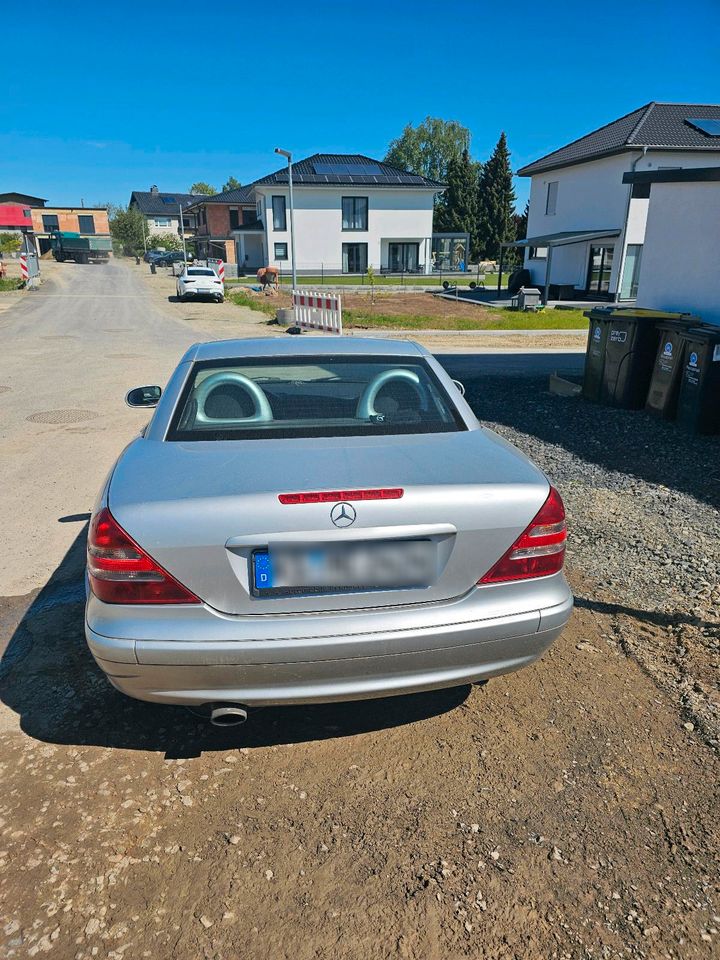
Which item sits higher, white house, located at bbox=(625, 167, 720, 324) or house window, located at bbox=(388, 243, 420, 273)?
white house, located at bbox=(625, 167, 720, 324)

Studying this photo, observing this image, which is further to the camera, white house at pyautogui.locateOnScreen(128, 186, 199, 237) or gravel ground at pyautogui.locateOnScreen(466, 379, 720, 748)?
white house at pyautogui.locateOnScreen(128, 186, 199, 237)

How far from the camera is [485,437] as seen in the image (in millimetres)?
3201

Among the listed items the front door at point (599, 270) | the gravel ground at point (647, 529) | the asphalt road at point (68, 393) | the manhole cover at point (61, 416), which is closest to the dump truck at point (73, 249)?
the asphalt road at point (68, 393)

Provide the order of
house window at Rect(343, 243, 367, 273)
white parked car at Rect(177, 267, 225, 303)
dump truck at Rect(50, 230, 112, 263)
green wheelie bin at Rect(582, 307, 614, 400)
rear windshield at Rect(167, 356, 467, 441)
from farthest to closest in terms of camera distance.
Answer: dump truck at Rect(50, 230, 112, 263) < house window at Rect(343, 243, 367, 273) < white parked car at Rect(177, 267, 225, 303) < green wheelie bin at Rect(582, 307, 614, 400) < rear windshield at Rect(167, 356, 467, 441)

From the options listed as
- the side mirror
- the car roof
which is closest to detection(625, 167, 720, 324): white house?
the car roof

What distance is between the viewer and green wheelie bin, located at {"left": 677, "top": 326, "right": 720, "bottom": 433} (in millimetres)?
7508

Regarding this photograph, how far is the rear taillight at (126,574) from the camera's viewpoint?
2338 mm

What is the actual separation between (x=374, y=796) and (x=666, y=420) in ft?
23.3

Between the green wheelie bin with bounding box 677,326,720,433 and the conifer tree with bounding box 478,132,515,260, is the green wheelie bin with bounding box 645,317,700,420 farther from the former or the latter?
the conifer tree with bounding box 478,132,515,260

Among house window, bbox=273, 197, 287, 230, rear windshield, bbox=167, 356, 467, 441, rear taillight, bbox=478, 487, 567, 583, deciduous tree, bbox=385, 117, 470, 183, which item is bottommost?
rear taillight, bbox=478, 487, 567, 583

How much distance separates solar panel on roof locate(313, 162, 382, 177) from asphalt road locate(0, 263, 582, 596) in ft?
101

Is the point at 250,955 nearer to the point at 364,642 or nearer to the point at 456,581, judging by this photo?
the point at 364,642

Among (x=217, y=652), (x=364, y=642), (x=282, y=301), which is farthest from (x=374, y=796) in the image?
(x=282, y=301)

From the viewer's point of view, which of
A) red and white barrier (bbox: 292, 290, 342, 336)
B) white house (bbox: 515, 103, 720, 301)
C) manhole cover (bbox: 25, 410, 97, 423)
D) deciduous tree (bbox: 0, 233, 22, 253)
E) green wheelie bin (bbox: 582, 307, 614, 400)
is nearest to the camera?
manhole cover (bbox: 25, 410, 97, 423)
